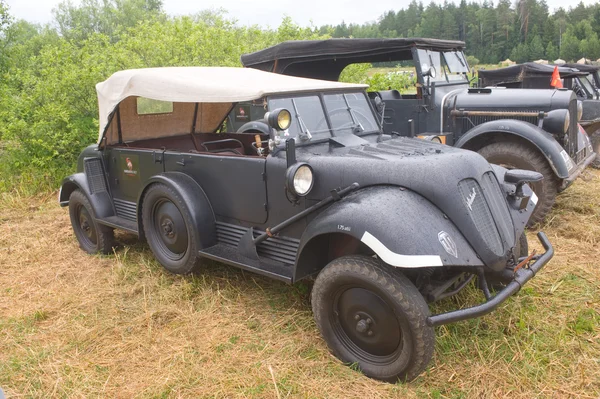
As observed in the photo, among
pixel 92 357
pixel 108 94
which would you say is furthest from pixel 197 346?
pixel 108 94

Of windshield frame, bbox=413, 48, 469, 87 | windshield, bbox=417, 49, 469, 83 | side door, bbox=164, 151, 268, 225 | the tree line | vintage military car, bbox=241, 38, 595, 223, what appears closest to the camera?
side door, bbox=164, 151, 268, 225

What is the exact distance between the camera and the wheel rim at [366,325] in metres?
3.02

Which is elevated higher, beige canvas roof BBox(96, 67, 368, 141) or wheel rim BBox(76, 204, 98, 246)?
beige canvas roof BBox(96, 67, 368, 141)

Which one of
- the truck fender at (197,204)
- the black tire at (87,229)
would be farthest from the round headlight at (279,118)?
the black tire at (87,229)

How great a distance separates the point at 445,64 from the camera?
25.0 feet

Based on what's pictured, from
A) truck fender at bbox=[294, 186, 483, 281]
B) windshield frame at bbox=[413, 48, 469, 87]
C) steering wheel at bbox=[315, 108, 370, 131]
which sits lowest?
truck fender at bbox=[294, 186, 483, 281]

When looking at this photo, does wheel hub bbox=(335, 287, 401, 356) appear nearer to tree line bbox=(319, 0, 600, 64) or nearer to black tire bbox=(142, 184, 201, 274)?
black tire bbox=(142, 184, 201, 274)

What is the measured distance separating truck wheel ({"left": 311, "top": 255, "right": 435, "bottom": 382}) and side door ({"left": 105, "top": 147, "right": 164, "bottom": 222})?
2298 millimetres

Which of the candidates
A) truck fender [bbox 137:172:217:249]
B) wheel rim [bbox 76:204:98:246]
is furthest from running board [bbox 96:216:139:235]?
truck fender [bbox 137:172:217:249]

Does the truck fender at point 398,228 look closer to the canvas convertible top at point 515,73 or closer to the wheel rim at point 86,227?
the wheel rim at point 86,227

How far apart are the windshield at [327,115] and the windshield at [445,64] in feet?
9.05

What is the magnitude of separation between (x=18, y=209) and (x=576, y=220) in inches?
311

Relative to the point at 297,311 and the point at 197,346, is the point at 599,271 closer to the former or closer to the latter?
the point at 297,311

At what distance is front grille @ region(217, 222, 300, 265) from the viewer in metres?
3.73
